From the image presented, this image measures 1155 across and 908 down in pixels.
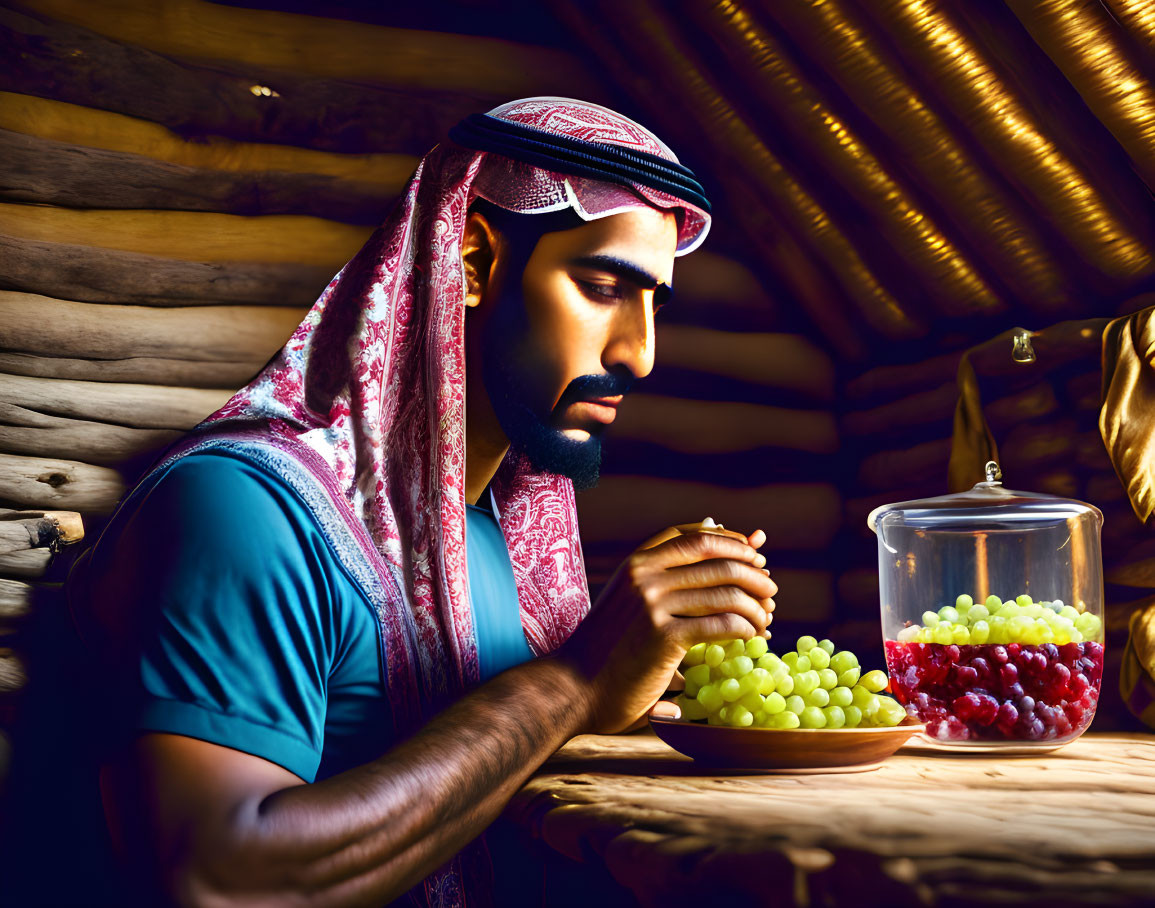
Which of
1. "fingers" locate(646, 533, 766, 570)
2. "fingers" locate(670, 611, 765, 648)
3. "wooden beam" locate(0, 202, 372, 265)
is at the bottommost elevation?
"fingers" locate(670, 611, 765, 648)

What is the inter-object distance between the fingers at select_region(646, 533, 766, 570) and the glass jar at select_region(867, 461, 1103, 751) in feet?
1.71

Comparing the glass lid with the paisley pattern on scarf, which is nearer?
the paisley pattern on scarf

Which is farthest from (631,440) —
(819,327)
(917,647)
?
(917,647)

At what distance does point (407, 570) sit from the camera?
1.95 meters

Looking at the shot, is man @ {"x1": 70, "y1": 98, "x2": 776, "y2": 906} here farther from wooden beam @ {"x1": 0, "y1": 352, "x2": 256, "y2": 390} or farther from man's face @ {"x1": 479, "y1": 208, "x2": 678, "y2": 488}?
wooden beam @ {"x1": 0, "y1": 352, "x2": 256, "y2": 390}

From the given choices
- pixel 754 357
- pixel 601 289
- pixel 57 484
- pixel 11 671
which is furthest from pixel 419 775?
pixel 754 357

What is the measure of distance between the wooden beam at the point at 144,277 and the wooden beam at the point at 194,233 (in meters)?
0.03

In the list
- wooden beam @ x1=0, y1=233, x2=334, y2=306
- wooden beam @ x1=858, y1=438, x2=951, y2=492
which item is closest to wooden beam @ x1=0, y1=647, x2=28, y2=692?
wooden beam @ x1=0, y1=233, x2=334, y2=306

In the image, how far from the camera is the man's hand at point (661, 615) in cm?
173

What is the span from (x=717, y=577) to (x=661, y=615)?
0.13m

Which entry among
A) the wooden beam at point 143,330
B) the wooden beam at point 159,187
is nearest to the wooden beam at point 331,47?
the wooden beam at point 159,187

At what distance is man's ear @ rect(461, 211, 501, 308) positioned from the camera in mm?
2223

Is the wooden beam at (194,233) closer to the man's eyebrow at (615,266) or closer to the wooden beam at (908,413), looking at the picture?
the man's eyebrow at (615,266)

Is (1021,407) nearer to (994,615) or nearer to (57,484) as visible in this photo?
(994,615)
